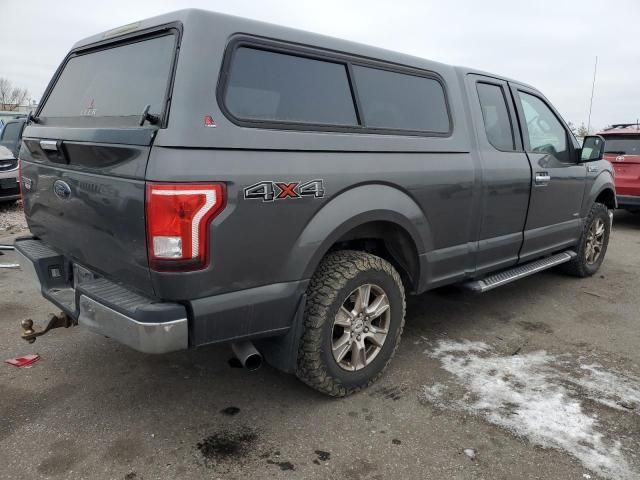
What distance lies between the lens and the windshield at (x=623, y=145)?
8.54 meters

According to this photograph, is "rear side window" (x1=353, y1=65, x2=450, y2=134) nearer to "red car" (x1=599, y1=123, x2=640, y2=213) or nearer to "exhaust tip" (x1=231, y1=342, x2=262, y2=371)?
"exhaust tip" (x1=231, y1=342, x2=262, y2=371)

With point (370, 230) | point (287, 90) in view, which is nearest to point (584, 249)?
point (370, 230)

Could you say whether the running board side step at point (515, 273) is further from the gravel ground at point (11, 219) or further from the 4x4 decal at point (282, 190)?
the gravel ground at point (11, 219)

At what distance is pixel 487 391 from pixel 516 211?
4.99 ft

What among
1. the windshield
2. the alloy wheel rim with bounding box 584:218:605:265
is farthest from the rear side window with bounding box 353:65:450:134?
the windshield

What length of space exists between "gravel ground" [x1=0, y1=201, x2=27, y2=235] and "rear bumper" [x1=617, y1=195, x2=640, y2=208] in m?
9.03

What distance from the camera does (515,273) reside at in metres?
4.07

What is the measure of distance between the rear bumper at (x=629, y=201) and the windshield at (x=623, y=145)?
0.75m

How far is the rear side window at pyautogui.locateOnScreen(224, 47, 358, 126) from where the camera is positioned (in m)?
2.34

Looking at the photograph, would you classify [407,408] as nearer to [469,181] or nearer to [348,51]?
[469,181]

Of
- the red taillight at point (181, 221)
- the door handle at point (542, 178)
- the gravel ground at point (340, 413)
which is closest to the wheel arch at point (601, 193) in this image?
the door handle at point (542, 178)

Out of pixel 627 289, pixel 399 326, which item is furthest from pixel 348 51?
pixel 627 289

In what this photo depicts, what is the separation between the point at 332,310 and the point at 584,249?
12.2 feet

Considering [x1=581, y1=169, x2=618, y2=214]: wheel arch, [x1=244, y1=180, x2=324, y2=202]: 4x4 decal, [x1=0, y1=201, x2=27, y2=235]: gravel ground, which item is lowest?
[x1=0, y1=201, x2=27, y2=235]: gravel ground
